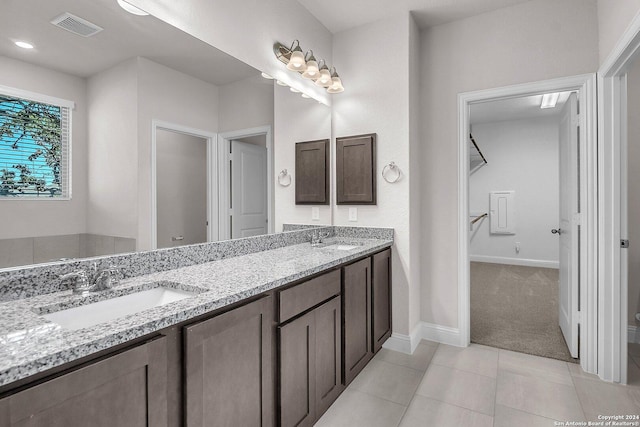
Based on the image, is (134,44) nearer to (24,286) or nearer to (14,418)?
(24,286)

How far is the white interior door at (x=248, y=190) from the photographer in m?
2.04

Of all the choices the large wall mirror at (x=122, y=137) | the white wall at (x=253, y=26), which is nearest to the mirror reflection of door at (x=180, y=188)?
the large wall mirror at (x=122, y=137)

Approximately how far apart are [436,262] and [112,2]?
271 cm

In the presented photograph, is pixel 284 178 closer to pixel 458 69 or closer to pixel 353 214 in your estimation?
pixel 353 214

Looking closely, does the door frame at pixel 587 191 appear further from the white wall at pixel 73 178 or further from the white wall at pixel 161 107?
the white wall at pixel 73 178

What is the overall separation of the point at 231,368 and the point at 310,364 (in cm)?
55

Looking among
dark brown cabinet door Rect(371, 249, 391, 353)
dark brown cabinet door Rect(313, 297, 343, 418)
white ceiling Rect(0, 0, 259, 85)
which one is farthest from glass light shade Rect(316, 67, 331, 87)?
dark brown cabinet door Rect(313, 297, 343, 418)

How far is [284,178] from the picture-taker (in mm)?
2506

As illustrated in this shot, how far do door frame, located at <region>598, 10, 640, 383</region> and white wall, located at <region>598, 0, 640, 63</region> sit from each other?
0.13 m

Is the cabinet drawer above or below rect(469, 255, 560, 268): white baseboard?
above

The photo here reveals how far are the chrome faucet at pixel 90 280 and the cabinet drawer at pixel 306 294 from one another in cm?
65

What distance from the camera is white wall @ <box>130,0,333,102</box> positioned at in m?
1.68

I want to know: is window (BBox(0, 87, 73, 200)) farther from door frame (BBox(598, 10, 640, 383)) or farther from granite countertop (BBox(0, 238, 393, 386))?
door frame (BBox(598, 10, 640, 383))

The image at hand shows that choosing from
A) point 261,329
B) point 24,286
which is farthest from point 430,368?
point 24,286
